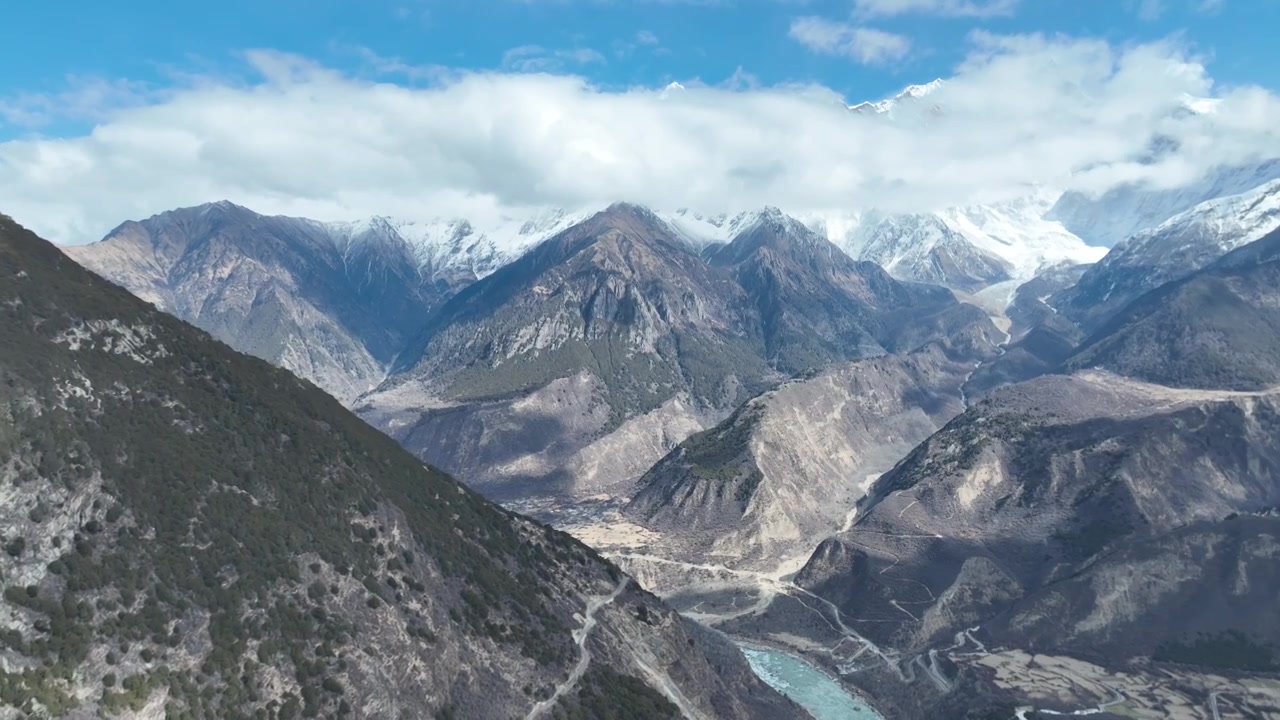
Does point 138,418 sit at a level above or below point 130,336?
below

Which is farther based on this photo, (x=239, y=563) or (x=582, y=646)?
(x=582, y=646)

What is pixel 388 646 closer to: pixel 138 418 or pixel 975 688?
pixel 138 418

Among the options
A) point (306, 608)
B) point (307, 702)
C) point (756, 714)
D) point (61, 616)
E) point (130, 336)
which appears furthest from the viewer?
point (756, 714)

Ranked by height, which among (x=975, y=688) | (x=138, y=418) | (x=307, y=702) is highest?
(x=138, y=418)

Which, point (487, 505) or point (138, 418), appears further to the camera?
point (487, 505)

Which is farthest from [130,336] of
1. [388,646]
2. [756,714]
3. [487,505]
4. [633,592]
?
[756,714]

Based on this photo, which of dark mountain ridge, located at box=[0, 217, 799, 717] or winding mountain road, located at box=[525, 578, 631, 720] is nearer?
dark mountain ridge, located at box=[0, 217, 799, 717]

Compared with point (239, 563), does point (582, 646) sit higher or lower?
lower

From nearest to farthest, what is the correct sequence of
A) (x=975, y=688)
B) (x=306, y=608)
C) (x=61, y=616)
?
(x=61, y=616) → (x=306, y=608) → (x=975, y=688)

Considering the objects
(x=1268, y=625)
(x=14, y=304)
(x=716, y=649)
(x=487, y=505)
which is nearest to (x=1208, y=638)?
(x=1268, y=625)

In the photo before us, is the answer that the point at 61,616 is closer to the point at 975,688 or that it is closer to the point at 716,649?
the point at 716,649

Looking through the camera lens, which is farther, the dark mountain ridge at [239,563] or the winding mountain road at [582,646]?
the winding mountain road at [582,646]
